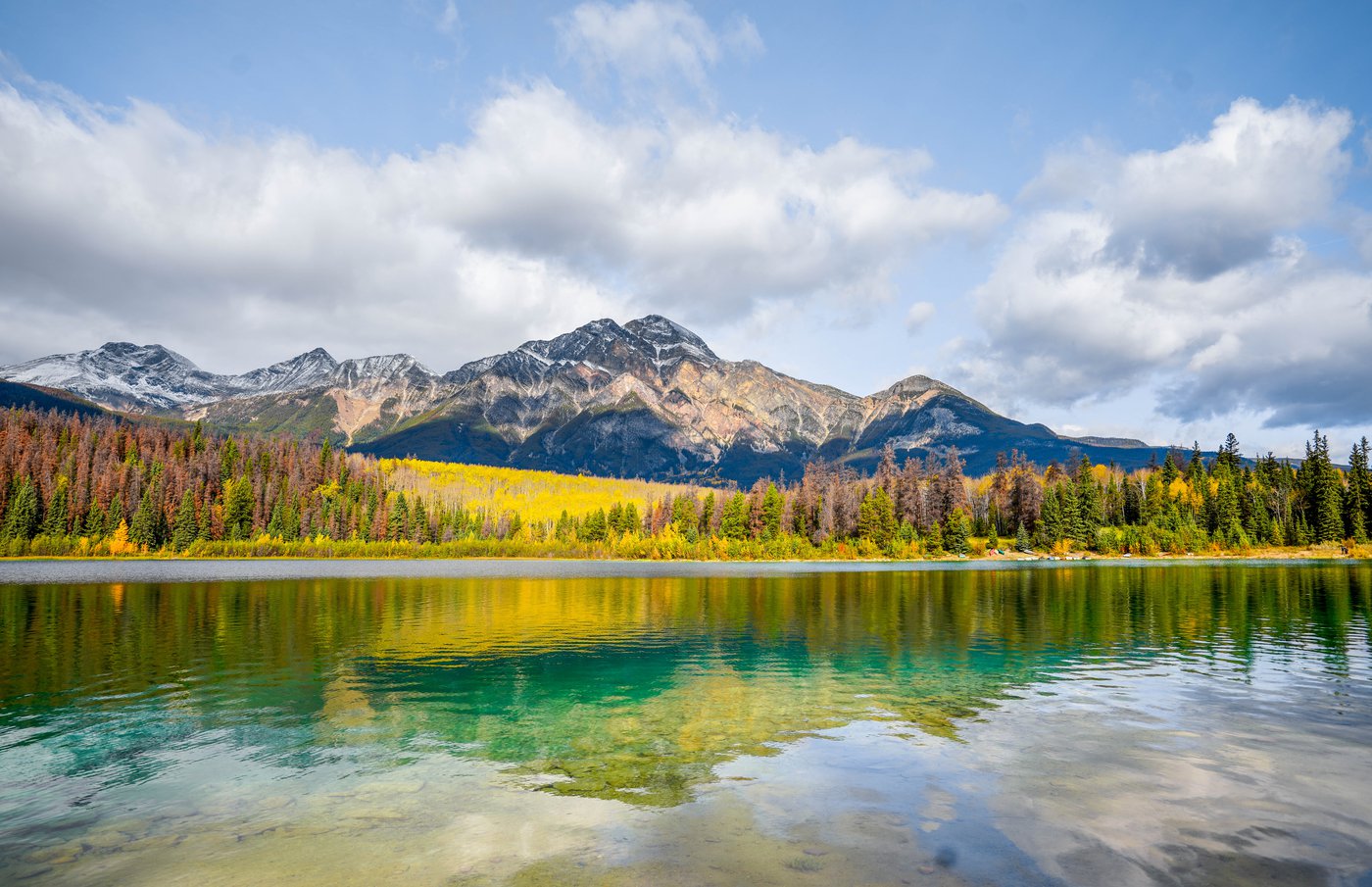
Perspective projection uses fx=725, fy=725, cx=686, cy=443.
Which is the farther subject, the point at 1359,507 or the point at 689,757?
the point at 1359,507

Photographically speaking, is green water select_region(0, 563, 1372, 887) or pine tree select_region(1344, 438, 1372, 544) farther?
pine tree select_region(1344, 438, 1372, 544)

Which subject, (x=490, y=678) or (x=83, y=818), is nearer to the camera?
(x=83, y=818)

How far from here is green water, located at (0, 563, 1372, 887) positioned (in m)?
14.9

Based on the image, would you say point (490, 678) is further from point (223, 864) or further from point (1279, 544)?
point (1279, 544)

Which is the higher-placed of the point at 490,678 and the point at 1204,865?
the point at 1204,865

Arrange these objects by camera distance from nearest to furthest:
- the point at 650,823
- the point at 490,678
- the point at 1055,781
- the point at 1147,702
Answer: the point at 650,823, the point at 1055,781, the point at 1147,702, the point at 490,678

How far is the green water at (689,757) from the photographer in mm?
14891

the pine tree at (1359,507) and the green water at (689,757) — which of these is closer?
the green water at (689,757)

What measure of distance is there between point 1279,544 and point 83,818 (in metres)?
252

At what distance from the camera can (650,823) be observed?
16.8 m

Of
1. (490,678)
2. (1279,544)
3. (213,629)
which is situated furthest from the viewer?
(1279,544)

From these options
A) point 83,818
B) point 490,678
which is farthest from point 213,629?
point 83,818

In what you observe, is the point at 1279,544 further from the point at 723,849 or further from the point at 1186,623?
the point at 723,849

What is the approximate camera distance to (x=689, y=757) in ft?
75.2
